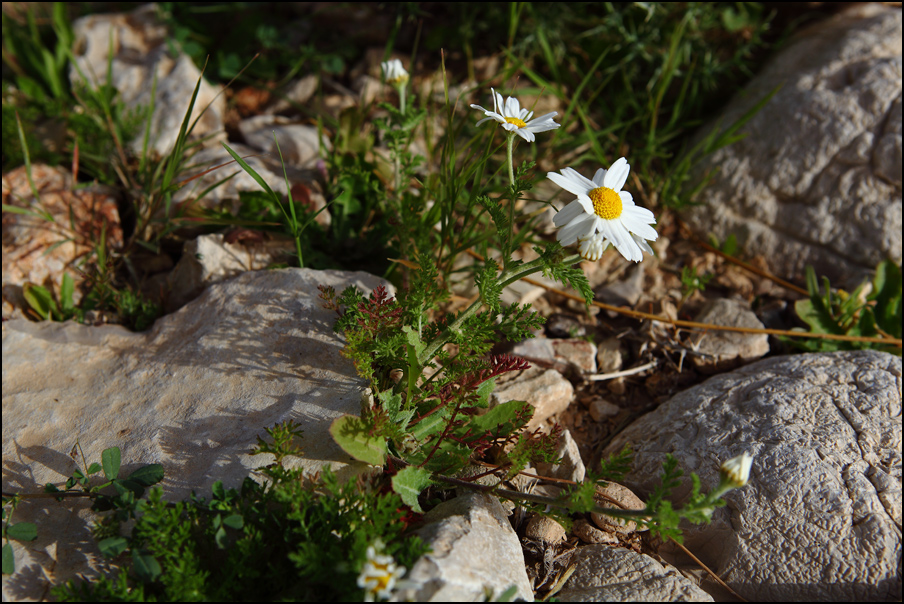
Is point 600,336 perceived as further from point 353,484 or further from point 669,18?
point 669,18

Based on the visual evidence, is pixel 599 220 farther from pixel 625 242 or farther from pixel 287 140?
pixel 287 140

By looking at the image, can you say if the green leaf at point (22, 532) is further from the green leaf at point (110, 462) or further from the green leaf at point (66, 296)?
the green leaf at point (66, 296)

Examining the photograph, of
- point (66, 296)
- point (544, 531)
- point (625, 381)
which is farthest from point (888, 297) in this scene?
point (66, 296)

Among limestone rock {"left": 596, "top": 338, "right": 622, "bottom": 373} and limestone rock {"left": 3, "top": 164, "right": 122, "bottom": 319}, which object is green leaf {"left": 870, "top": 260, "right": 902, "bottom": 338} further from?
limestone rock {"left": 3, "top": 164, "right": 122, "bottom": 319}

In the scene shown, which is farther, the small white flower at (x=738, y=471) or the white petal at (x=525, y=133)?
the white petal at (x=525, y=133)

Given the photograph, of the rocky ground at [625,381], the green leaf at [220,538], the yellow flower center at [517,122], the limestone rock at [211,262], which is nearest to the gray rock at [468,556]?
the rocky ground at [625,381]
